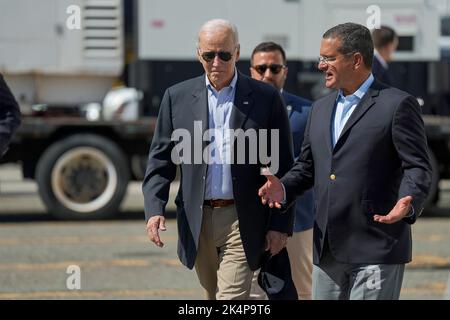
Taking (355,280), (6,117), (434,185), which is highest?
(6,117)

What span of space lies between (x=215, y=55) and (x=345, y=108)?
75 centimetres

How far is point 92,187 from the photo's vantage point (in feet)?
45.7

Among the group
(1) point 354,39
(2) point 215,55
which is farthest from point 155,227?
(1) point 354,39

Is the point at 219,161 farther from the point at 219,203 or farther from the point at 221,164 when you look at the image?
the point at 219,203

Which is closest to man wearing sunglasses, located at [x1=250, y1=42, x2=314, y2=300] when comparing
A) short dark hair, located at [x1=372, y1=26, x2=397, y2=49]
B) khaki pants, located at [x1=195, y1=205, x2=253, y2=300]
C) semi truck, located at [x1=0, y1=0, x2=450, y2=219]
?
khaki pants, located at [x1=195, y1=205, x2=253, y2=300]

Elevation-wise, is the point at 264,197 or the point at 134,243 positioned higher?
the point at 264,197

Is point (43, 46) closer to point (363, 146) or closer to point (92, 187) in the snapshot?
point (92, 187)

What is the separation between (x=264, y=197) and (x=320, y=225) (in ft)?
0.96

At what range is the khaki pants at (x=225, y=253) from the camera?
19.3 ft

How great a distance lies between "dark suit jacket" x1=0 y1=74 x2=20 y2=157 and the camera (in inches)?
227

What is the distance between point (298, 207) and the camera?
7.14 m

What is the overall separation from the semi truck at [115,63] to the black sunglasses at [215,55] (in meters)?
7.86

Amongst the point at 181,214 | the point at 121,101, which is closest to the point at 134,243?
the point at 121,101

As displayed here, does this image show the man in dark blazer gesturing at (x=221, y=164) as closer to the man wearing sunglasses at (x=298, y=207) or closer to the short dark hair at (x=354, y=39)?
the short dark hair at (x=354, y=39)
